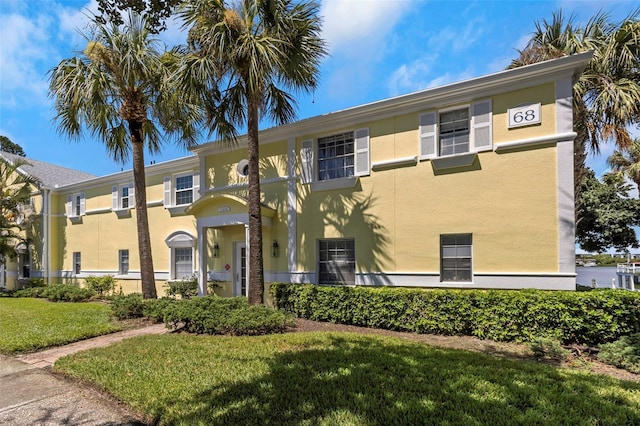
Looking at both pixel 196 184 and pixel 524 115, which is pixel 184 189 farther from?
pixel 524 115

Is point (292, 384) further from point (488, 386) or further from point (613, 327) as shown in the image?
point (613, 327)

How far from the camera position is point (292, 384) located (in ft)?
16.7

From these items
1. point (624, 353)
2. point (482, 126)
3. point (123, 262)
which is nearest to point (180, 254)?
point (123, 262)

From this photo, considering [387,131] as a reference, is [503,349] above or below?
below

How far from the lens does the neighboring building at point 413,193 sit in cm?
868

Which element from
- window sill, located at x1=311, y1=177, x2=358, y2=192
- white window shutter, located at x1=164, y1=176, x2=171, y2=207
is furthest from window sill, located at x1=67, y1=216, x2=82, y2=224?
window sill, located at x1=311, y1=177, x2=358, y2=192

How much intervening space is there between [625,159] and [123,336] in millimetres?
27615

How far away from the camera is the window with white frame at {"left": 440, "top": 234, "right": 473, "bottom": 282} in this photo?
964 centimetres

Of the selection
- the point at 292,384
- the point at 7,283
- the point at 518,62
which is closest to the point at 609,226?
the point at 518,62

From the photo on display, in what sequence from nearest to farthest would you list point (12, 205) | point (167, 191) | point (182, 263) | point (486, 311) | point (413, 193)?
point (486, 311), point (413, 193), point (182, 263), point (167, 191), point (12, 205)

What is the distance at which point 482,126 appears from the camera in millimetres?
9430

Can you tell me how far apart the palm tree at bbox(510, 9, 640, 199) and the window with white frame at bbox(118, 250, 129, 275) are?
60.1 feet

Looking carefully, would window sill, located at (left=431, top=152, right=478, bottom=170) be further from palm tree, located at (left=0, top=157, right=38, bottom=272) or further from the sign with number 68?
palm tree, located at (left=0, top=157, right=38, bottom=272)

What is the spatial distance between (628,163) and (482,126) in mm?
19309
